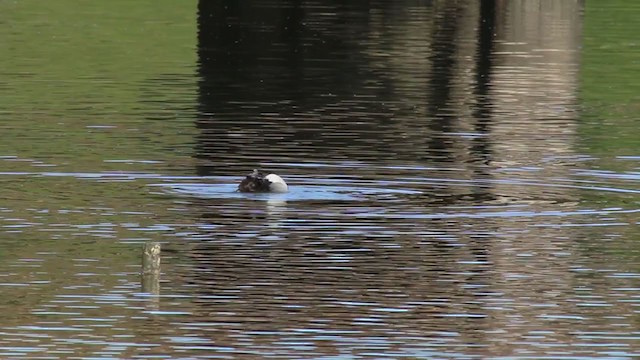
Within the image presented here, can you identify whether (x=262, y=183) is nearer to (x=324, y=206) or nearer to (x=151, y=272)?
(x=324, y=206)

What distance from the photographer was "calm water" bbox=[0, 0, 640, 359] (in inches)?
748

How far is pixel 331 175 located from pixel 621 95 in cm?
1659

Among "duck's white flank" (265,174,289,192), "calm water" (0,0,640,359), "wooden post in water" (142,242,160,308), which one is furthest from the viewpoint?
"duck's white flank" (265,174,289,192)

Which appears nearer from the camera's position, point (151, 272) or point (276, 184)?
point (151, 272)

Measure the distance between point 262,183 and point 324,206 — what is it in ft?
3.22

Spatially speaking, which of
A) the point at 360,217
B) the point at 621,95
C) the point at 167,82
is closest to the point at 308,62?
the point at 167,82

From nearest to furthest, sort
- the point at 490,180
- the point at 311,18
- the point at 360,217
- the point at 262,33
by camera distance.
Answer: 1. the point at 360,217
2. the point at 490,180
3. the point at 262,33
4. the point at 311,18

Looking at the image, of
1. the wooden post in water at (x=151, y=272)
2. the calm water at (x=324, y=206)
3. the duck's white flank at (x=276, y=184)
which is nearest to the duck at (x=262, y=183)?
the duck's white flank at (x=276, y=184)

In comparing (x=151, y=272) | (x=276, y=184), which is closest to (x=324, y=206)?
(x=276, y=184)

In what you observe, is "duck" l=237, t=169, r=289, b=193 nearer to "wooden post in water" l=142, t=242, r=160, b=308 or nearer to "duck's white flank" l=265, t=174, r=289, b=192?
"duck's white flank" l=265, t=174, r=289, b=192

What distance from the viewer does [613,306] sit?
66.3 ft

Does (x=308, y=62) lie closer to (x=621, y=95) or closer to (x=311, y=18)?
(x=621, y=95)

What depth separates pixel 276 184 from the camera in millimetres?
27062

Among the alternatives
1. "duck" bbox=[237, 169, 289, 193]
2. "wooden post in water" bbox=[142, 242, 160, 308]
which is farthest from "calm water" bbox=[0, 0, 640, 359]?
"duck" bbox=[237, 169, 289, 193]
